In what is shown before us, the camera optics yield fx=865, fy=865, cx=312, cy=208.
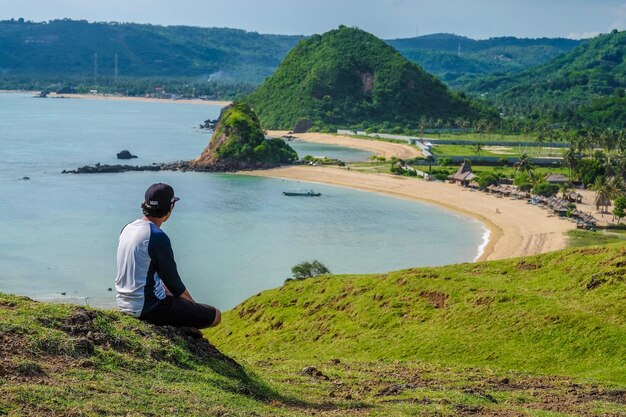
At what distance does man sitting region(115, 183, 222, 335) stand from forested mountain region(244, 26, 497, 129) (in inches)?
5615

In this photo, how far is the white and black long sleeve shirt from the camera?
1034 cm

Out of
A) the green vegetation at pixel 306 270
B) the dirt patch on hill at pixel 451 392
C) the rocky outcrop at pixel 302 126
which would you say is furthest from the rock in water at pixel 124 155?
the dirt patch on hill at pixel 451 392

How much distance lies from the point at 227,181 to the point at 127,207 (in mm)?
22991

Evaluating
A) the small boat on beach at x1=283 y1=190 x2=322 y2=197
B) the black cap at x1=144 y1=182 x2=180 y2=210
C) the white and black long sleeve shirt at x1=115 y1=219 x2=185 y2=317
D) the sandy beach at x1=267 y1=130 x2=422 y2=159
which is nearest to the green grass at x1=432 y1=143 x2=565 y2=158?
the sandy beach at x1=267 y1=130 x2=422 y2=159

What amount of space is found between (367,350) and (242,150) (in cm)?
8526

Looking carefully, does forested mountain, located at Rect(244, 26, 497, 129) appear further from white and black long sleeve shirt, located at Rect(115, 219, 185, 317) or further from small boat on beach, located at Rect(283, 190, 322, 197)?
white and black long sleeve shirt, located at Rect(115, 219, 185, 317)

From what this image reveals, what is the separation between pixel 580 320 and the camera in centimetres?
1927

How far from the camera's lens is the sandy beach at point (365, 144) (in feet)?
376

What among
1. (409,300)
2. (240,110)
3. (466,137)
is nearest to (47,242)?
(409,300)

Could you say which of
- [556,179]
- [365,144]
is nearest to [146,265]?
[556,179]

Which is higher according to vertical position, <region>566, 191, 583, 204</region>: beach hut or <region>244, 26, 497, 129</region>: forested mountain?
<region>244, 26, 497, 129</region>: forested mountain

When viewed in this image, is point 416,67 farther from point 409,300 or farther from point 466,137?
point 409,300

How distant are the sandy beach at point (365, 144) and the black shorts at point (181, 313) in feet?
324

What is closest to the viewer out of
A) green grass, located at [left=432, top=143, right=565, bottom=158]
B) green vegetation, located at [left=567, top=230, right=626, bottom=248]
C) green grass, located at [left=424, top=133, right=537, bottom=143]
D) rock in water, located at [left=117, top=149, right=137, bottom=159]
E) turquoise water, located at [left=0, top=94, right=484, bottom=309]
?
turquoise water, located at [left=0, top=94, right=484, bottom=309]
